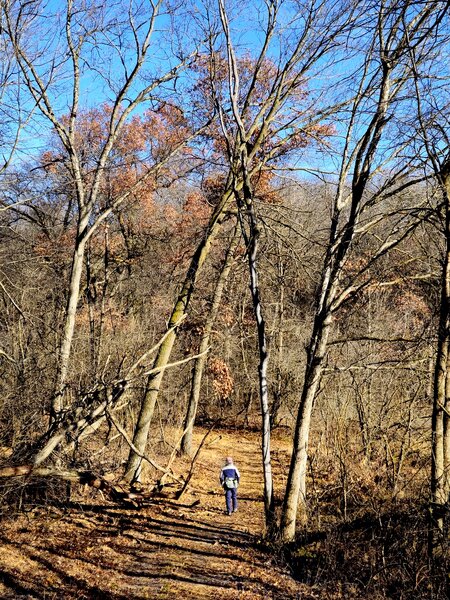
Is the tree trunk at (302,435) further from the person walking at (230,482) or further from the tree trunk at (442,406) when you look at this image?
the person walking at (230,482)

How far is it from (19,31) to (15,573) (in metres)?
8.14

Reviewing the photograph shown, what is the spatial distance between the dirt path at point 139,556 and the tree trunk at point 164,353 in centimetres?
103

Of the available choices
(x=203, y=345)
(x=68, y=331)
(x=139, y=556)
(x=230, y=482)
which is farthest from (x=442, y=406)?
(x=203, y=345)

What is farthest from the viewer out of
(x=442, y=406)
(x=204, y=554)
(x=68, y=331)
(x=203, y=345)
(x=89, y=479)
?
(x=203, y=345)

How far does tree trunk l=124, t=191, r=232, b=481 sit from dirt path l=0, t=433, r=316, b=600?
1.03 metres

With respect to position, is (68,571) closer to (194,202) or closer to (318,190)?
(318,190)

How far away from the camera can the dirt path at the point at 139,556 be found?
6.22 m

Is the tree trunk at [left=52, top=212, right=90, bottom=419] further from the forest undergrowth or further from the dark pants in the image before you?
the dark pants

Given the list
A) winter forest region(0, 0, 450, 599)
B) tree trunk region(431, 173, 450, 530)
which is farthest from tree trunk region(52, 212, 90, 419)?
tree trunk region(431, 173, 450, 530)

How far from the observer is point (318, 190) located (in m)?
9.99

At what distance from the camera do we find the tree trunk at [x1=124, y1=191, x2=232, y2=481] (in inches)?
407

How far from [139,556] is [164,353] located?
409 cm

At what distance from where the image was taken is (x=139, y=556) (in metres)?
7.40

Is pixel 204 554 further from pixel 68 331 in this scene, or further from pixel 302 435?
pixel 68 331
